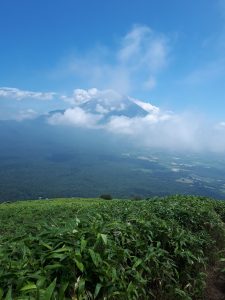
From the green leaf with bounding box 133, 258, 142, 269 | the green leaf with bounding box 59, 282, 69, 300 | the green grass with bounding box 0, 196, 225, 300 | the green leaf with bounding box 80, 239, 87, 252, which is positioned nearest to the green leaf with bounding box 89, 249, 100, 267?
the green grass with bounding box 0, 196, 225, 300

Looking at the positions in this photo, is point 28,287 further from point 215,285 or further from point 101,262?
point 215,285

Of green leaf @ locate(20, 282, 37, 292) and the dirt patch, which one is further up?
green leaf @ locate(20, 282, 37, 292)

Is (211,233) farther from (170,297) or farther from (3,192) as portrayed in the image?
(3,192)

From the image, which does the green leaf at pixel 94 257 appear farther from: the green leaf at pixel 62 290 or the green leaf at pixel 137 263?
the green leaf at pixel 137 263

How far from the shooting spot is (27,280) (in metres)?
3.45

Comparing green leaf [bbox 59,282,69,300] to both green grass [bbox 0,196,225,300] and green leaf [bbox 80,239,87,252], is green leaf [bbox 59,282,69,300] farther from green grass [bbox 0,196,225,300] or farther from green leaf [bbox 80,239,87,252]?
green leaf [bbox 80,239,87,252]

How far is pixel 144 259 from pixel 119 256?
51cm

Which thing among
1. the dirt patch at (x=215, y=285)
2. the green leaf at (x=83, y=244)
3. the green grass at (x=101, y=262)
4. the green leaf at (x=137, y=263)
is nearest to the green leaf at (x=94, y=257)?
the green grass at (x=101, y=262)

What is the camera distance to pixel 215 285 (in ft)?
20.1

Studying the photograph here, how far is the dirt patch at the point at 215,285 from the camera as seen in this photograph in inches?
223

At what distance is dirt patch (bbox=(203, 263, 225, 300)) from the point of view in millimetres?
5661

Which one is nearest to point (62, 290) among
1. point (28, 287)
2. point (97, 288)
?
point (28, 287)

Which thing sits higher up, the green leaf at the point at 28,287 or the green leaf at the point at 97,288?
the green leaf at the point at 28,287

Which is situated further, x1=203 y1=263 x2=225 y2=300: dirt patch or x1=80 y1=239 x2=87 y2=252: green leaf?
x1=203 y1=263 x2=225 y2=300: dirt patch
